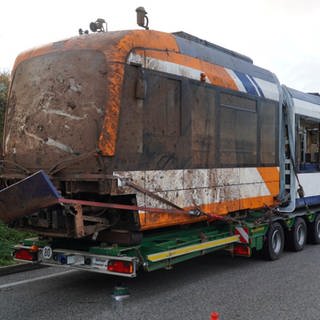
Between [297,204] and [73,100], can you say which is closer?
[73,100]

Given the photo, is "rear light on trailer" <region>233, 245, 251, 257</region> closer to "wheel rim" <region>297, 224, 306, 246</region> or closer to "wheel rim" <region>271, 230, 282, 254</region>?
"wheel rim" <region>271, 230, 282, 254</region>

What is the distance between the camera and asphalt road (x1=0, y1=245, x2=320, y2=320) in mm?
6078

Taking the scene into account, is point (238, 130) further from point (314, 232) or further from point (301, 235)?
point (314, 232)

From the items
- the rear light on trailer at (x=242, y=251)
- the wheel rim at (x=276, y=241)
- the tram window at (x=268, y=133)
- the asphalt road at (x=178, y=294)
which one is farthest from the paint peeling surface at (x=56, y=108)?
the wheel rim at (x=276, y=241)

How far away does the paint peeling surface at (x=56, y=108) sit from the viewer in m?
6.20

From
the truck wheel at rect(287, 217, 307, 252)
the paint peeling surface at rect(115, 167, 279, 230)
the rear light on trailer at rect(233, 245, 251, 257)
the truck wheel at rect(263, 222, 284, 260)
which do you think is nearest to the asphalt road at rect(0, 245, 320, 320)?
the rear light on trailer at rect(233, 245, 251, 257)

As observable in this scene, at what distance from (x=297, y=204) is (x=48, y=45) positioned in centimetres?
638

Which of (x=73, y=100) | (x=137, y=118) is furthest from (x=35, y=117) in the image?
(x=137, y=118)

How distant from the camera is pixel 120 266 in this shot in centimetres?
613

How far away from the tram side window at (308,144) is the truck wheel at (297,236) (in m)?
1.18

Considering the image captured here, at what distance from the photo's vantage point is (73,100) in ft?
20.9

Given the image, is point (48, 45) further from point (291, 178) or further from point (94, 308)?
point (291, 178)

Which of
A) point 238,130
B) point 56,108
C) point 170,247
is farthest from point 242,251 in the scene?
point 56,108

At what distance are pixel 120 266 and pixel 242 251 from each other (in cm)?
328
